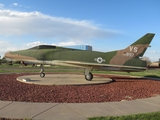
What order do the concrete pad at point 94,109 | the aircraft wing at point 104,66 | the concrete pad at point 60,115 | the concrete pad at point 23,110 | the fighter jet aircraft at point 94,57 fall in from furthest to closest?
the fighter jet aircraft at point 94,57, the aircraft wing at point 104,66, the concrete pad at point 94,109, the concrete pad at point 23,110, the concrete pad at point 60,115

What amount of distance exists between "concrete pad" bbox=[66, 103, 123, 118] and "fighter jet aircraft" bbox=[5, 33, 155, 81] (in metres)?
Answer: 7.75

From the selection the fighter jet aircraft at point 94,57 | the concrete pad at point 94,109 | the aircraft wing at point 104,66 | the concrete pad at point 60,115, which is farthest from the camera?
the fighter jet aircraft at point 94,57

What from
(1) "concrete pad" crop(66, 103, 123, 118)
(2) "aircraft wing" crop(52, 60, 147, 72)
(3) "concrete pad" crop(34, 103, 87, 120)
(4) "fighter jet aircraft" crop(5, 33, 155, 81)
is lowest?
(1) "concrete pad" crop(66, 103, 123, 118)

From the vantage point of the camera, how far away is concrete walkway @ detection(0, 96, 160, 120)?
16.3 feet

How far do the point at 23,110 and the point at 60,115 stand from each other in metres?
1.30

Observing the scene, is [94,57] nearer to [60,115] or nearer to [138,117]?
[138,117]

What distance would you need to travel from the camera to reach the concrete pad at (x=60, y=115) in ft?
15.9

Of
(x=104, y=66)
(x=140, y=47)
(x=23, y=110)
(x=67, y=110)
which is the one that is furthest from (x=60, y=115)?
(x=140, y=47)

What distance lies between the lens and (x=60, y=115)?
507cm

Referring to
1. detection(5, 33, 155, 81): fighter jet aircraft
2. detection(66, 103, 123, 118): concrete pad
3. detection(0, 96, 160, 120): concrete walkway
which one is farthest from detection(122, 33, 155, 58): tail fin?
detection(66, 103, 123, 118): concrete pad

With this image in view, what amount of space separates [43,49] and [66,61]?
8.59ft

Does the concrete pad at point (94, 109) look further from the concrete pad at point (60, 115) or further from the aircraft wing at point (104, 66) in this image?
the aircraft wing at point (104, 66)

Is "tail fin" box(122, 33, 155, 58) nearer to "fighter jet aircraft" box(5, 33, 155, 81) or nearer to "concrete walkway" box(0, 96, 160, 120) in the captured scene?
"fighter jet aircraft" box(5, 33, 155, 81)

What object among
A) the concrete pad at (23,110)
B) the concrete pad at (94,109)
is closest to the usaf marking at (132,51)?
the concrete pad at (94,109)
